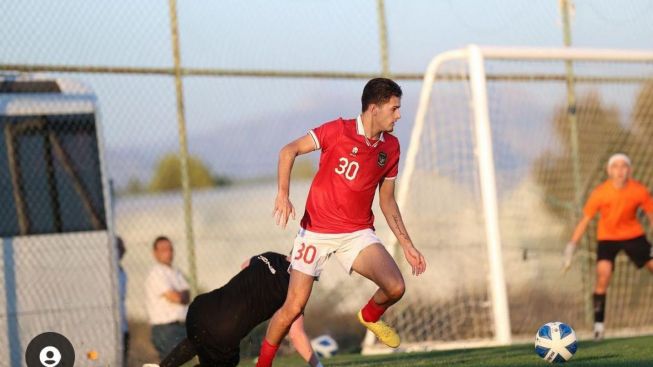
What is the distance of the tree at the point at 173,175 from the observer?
19.0m

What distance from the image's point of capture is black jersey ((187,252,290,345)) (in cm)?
941

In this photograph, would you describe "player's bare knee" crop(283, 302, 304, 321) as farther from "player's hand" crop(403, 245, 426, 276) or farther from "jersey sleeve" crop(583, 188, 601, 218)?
"jersey sleeve" crop(583, 188, 601, 218)

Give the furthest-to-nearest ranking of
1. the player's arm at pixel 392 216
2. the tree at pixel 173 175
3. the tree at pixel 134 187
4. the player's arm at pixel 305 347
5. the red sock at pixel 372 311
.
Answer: the tree at pixel 173 175
the tree at pixel 134 187
the player's arm at pixel 305 347
the red sock at pixel 372 311
the player's arm at pixel 392 216

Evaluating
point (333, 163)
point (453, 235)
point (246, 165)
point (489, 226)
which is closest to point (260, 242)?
point (246, 165)

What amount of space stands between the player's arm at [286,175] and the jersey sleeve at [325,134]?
39 millimetres

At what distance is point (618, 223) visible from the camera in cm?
1600

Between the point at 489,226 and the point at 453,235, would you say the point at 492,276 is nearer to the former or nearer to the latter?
the point at 489,226

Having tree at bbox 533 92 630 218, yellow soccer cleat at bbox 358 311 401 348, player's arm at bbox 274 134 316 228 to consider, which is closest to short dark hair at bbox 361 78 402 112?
player's arm at bbox 274 134 316 228

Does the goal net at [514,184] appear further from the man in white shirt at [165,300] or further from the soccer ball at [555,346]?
the soccer ball at [555,346]

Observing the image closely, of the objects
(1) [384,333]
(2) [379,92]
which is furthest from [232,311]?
(2) [379,92]

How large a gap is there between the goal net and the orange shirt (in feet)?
3.94

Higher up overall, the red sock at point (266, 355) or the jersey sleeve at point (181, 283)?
the red sock at point (266, 355)

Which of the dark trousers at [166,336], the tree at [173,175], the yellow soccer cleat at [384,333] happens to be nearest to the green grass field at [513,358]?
the dark trousers at [166,336]

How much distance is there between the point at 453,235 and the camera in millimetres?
17953
